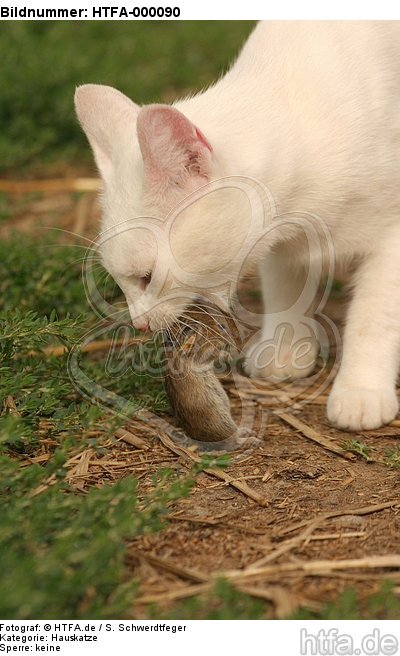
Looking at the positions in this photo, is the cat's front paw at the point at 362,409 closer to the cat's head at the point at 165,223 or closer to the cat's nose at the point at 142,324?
the cat's head at the point at 165,223

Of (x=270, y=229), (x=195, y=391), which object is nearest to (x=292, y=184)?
(x=270, y=229)

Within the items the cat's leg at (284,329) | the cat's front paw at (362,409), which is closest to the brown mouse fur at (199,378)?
the cat's front paw at (362,409)

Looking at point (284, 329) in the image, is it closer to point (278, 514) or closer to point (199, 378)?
point (199, 378)

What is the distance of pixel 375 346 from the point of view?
10.1 feet

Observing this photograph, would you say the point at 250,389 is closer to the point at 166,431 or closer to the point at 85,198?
the point at 166,431

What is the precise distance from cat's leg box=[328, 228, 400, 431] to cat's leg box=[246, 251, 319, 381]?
33 cm

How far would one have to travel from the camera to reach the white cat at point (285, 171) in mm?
2646

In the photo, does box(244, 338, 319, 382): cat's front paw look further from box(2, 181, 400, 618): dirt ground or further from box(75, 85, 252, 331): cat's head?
box(75, 85, 252, 331): cat's head

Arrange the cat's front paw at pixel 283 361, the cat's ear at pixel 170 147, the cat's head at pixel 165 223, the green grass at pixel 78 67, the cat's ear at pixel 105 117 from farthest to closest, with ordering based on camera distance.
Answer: the green grass at pixel 78 67, the cat's front paw at pixel 283 361, the cat's ear at pixel 105 117, the cat's head at pixel 165 223, the cat's ear at pixel 170 147

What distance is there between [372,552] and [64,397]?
1.15 meters

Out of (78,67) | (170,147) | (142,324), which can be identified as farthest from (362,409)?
(78,67)

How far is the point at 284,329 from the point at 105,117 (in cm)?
106

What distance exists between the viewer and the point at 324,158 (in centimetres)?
291

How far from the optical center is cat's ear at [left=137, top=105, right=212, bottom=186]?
241cm
